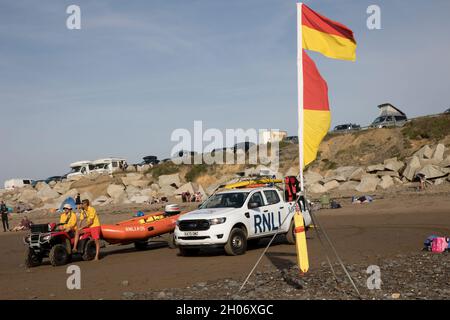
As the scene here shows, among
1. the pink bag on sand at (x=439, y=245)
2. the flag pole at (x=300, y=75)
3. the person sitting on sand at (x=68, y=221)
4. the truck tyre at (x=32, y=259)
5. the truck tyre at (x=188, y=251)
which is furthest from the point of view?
the truck tyre at (x=188, y=251)

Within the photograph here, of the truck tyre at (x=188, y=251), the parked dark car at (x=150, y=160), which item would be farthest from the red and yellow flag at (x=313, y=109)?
the parked dark car at (x=150, y=160)

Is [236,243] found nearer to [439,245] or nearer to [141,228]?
[141,228]

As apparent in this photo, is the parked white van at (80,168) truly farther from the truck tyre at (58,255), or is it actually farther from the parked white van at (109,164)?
the truck tyre at (58,255)

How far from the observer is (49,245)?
14.6 metres

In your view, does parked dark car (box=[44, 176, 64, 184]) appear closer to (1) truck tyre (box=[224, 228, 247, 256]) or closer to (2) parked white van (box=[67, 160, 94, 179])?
(2) parked white van (box=[67, 160, 94, 179])

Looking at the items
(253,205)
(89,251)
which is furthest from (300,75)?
(89,251)

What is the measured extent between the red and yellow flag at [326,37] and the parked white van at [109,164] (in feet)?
192

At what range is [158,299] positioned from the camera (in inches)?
348

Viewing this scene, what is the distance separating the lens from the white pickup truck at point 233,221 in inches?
567

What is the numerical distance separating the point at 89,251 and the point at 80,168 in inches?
2278

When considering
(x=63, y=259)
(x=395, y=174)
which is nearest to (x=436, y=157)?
(x=395, y=174)

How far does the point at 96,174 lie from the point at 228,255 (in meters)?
51.0
